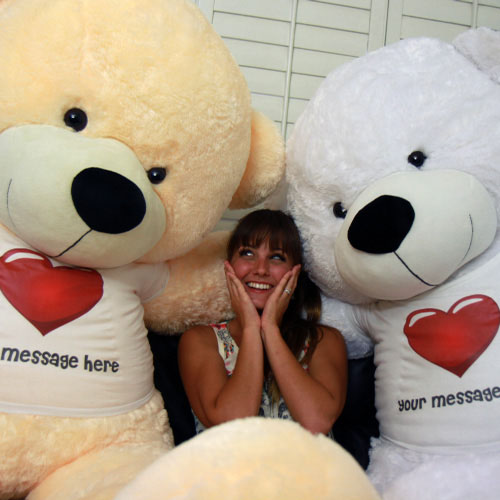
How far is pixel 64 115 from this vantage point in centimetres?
88

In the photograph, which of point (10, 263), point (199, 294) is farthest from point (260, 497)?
point (199, 294)

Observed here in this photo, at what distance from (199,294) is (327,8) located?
3.70 feet

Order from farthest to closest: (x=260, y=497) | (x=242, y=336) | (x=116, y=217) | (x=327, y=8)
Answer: (x=327, y=8) → (x=242, y=336) → (x=116, y=217) → (x=260, y=497)

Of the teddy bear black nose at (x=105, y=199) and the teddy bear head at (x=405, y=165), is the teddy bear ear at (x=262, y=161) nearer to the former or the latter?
the teddy bear head at (x=405, y=165)

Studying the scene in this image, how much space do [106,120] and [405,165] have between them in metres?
0.58

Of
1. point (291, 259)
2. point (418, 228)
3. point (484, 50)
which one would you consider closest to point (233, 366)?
point (291, 259)

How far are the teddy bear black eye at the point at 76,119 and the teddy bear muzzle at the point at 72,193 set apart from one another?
0.02 m

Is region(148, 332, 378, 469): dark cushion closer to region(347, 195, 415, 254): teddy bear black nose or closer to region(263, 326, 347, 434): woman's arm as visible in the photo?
region(263, 326, 347, 434): woman's arm

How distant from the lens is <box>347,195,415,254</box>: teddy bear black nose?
3.04 ft

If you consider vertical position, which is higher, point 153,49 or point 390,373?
point 153,49

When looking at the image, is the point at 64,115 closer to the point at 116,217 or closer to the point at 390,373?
the point at 116,217

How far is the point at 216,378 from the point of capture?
118cm

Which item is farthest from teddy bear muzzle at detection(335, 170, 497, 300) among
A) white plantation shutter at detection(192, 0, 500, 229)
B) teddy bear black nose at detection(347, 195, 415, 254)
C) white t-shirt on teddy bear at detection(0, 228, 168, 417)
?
white plantation shutter at detection(192, 0, 500, 229)

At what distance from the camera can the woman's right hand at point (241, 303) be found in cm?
123
